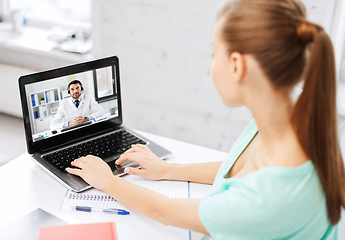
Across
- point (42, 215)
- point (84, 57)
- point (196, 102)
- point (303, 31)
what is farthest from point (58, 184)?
point (84, 57)

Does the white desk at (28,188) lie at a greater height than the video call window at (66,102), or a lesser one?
lesser

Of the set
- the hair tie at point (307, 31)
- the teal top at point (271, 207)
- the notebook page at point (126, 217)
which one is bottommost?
the notebook page at point (126, 217)

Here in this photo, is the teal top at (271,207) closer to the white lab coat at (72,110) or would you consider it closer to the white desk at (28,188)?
the white desk at (28,188)

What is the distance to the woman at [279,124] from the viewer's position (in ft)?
2.08

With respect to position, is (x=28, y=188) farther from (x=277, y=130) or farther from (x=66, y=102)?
(x=277, y=130)

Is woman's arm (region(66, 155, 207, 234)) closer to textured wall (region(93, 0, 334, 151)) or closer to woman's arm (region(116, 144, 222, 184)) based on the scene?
woman's arm (region(116, 144, 222, 184))

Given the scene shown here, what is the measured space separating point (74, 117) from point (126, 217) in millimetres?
401

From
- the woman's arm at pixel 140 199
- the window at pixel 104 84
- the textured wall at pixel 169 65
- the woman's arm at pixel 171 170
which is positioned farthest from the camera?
the textured wall at pixel 169 65

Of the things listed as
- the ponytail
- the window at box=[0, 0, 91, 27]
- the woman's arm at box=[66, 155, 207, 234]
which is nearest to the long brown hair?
the ponytail

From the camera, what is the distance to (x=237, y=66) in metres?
0.67

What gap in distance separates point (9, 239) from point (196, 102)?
1.38 metres

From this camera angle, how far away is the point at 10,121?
2609 mm

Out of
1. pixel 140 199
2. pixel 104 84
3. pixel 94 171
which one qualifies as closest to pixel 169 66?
pixel 104 84

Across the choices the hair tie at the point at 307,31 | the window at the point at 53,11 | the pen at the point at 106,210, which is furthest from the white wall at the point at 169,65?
the hair tie at the point at 307,31
